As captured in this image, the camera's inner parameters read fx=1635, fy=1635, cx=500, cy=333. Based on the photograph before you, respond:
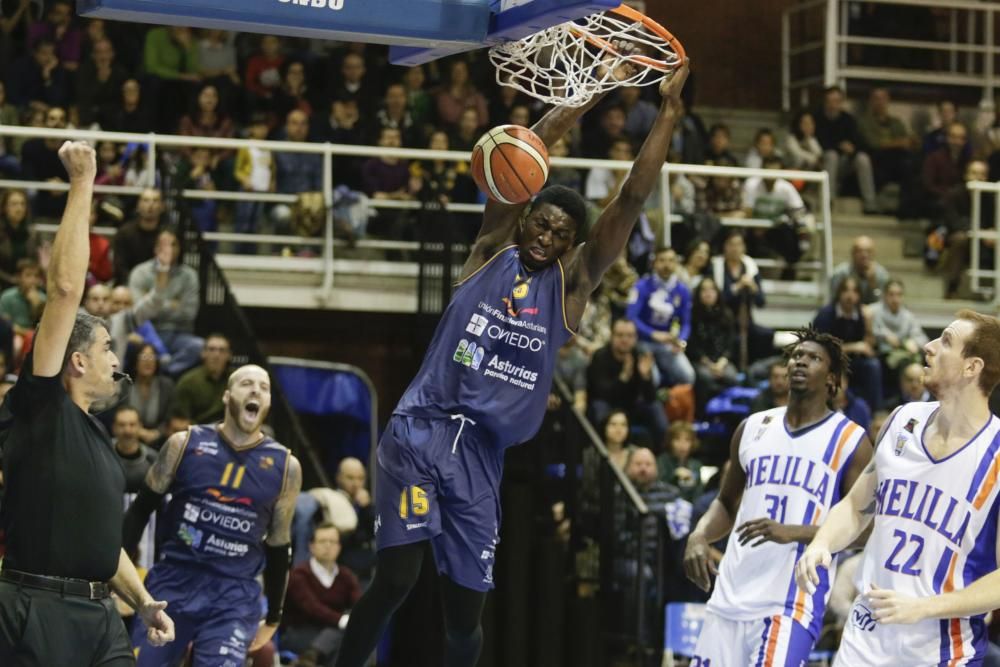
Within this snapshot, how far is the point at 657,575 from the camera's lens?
38.5 feet

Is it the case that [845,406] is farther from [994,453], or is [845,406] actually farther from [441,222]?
[994,453]

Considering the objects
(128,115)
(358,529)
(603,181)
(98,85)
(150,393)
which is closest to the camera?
(358,529)

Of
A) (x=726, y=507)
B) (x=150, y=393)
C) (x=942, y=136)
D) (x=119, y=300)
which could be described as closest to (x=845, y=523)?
(x=726, y=507)

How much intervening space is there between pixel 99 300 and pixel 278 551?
4.86 meters

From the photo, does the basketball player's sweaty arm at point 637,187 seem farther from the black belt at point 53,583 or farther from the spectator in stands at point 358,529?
the spectator in stands at point 358,529

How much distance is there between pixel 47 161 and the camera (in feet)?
48.4

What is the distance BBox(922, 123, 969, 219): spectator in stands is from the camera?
58.7ft

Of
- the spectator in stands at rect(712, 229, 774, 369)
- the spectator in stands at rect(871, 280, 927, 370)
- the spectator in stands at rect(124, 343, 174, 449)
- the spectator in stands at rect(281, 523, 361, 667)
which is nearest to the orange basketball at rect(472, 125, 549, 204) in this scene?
the spectator in stands at rect(281, 523, 361, 667)

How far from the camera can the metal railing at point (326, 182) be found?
553 inches

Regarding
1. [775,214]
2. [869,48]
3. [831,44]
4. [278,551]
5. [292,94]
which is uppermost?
[869,48]

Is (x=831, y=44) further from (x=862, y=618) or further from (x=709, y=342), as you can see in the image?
(x=862, y=618)

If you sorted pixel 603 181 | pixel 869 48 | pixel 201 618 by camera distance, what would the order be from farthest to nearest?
pixel 869 48
pixel 603 181
pixel 201 618

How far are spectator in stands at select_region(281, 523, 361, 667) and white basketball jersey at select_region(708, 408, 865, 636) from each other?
4.65 metres

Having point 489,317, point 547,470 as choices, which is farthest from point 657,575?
point 489,317
